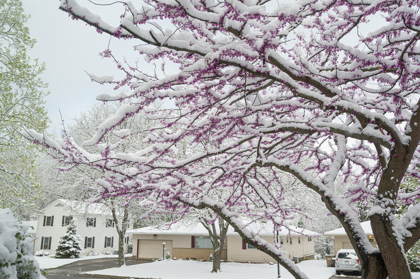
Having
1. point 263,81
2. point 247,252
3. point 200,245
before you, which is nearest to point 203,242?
point 200,245

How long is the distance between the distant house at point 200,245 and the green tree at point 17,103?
13.5 meters

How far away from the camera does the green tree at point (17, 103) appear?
1080 cm

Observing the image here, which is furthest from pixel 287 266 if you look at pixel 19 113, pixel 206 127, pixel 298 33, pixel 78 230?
pixel 78 230

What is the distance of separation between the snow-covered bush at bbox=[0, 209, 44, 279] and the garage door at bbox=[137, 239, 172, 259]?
26520 mm

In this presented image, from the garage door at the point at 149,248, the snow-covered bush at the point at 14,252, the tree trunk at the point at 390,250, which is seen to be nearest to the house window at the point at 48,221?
the garage door at the point at 149,248

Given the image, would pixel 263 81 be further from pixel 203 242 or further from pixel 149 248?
pixel 149 248

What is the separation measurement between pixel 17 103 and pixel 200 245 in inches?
808

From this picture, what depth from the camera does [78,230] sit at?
3331cm

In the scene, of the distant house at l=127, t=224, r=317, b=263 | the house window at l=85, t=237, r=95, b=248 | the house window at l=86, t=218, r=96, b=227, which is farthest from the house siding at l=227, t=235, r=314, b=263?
the house window at l=85, t=237, r=95, b=248

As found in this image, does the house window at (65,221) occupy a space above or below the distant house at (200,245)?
above

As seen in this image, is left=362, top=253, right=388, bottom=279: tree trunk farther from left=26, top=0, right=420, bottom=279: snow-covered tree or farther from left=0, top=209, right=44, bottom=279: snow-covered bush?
left=0, top=209, right=44, bottom=279: snow-covered bush

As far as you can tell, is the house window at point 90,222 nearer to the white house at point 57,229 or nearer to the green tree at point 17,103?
the white house at point 57,229

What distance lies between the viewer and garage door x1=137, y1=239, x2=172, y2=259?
29.5 m

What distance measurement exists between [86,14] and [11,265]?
2781mm
